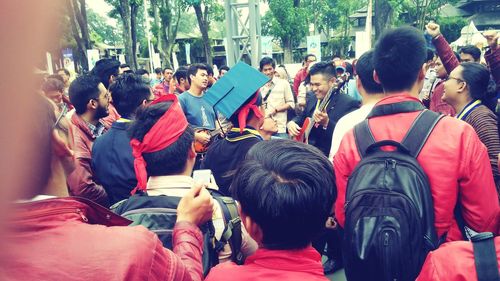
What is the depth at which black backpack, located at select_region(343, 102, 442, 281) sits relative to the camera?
1.80 m

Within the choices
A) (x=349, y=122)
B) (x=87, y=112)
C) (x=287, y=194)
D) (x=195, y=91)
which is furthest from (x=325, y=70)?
(x=287, y=194)

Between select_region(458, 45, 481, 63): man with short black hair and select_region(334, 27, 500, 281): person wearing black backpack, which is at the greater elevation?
select_region(458, 45, 481, 63): man with short black hair

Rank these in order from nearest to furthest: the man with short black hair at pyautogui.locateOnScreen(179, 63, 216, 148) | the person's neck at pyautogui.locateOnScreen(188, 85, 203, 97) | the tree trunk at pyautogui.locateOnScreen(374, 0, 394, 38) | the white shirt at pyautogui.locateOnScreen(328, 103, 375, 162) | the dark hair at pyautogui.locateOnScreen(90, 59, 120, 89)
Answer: the white shirt at pyautogui.locateOnScreen(328, 103, 375, 162), the man with short black hair at pyautogui.locateOnScreen(179, 63, 216, 148), the person's neck at pyautogui.locateOnScreen(188, 85, 203, 97), the dark hair at pyautogui.locateOnScreen(90, 59, 120, 89), the tree trunk at pyautogui.locateOnScreen(374, 0, 394, 38)

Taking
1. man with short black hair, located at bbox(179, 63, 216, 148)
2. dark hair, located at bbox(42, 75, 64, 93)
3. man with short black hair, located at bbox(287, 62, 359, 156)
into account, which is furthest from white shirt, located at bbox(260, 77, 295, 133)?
dark hair, located at bbox(42, 75, 64, 93)

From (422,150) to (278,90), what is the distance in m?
5.16

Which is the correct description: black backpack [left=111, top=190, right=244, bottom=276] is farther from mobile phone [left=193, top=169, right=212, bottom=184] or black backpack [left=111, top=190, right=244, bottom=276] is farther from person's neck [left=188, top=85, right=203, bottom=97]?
person's neck [left=188, top=85, right=203, bottom=97]

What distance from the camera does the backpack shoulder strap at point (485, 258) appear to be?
3.84ft

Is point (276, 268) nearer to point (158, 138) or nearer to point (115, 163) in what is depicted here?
point (158, 138)

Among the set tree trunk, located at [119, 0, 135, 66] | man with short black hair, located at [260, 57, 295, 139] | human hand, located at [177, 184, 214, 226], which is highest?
tree trunk, located at [119, 0, 135, 66]

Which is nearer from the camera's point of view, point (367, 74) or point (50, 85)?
point (50, 85)

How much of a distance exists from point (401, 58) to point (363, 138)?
0.46 m

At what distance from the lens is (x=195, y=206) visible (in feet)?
5.16

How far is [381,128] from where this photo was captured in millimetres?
2094

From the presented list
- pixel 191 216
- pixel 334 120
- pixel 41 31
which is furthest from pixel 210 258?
pixel 334 120
